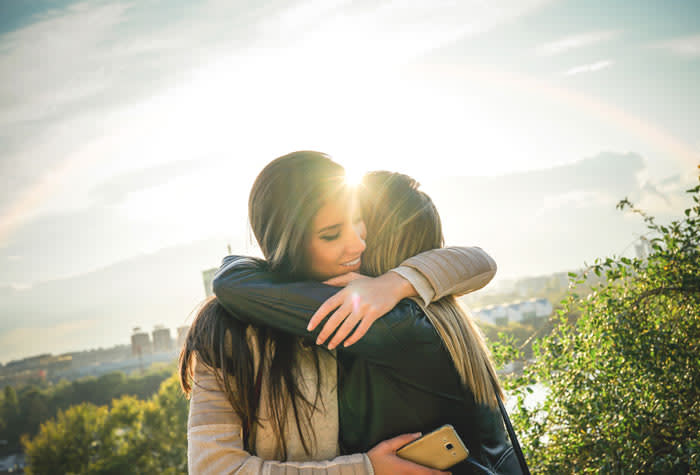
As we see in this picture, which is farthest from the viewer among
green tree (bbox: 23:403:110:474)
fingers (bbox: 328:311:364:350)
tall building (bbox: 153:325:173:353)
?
tall building (bbox: 153:325:173:353)

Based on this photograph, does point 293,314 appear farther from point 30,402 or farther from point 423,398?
point 30,402

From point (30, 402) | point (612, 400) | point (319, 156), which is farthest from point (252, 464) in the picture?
point (30, 402)

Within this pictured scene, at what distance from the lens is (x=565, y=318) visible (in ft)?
10.5

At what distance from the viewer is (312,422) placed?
4.95 feet

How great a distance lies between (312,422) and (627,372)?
7.06ft

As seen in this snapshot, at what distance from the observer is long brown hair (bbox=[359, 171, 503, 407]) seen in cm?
153

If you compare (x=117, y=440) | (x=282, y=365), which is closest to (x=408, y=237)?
(x=282, y=365)

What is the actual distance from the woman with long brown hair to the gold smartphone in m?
0.03

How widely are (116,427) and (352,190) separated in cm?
2731

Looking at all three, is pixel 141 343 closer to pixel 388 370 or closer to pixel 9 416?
pixel 9 416

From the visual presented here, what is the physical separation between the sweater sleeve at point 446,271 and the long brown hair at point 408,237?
0.06m

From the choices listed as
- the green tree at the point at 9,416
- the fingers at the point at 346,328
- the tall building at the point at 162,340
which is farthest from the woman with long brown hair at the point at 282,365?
the tall building at the point at 162,340

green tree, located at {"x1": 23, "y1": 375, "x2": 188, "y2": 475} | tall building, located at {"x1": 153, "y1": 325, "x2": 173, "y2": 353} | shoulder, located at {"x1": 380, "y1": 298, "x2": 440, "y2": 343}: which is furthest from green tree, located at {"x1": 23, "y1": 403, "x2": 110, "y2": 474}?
tall building, located at {"x1": 153, "y1": 325, "x2": 173, "y2": 353}

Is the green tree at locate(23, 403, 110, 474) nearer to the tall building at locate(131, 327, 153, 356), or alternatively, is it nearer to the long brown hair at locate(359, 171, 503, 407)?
the long brown hair at locate(359, 171, 503, 407)
